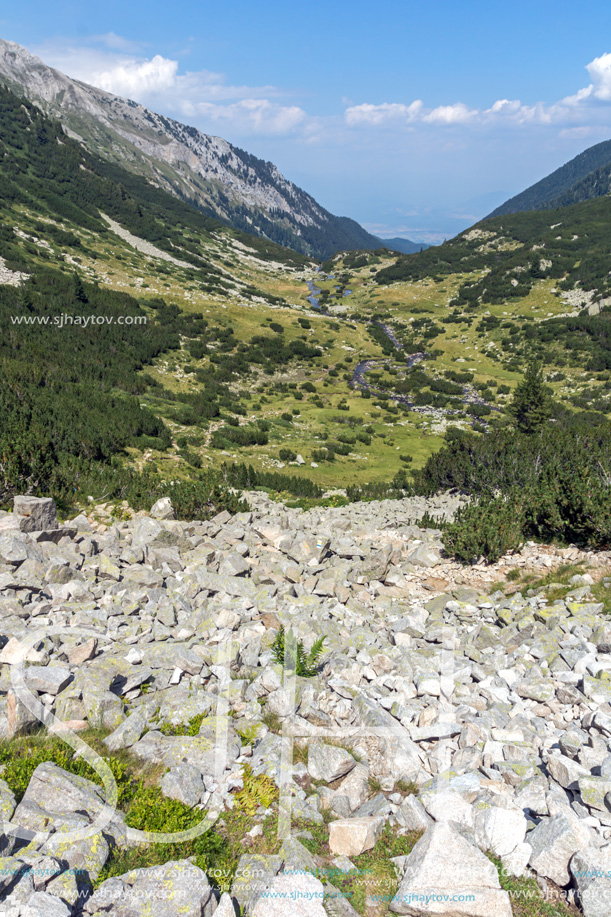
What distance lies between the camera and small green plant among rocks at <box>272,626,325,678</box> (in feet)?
20.9

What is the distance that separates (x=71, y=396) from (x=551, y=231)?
10733cm

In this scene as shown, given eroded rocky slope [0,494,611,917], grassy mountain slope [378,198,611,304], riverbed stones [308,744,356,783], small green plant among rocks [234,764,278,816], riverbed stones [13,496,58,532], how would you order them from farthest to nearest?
grassy mountain slope [378,198,611,304]
riverbed stones [13,496,58,532]
riverbed stones [308,744,356,783]
small green plant among rocks [234,764,278,816]
eroded rocky slope [0,494,611,917]

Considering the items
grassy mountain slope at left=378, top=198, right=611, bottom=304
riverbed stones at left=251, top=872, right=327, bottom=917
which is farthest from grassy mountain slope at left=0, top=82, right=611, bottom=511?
riverbed stones at left=251, top=872, right=327, bottom=917

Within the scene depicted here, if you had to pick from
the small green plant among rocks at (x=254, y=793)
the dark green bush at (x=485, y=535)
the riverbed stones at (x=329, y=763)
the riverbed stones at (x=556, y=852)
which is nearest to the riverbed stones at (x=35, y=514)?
the small green plant among rocks at (x=254, y=793)

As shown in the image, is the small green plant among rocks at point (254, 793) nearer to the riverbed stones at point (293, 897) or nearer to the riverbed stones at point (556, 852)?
the riverbed stones at point (293, 897)

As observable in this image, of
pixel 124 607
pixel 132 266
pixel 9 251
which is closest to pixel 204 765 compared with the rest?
pixel 124 607

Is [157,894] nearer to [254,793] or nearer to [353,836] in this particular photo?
[254,793]

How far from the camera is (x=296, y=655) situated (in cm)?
646

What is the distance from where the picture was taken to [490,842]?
13.0ft

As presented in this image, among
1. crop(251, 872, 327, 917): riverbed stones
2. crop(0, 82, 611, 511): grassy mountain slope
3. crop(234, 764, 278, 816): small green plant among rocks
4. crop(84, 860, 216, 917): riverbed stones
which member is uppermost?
crop(0, 82, 611, 511): grassy mountain slope

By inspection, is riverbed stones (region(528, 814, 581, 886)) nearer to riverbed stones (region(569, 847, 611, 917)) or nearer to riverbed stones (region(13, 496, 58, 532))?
riverbed stones (region(569, 847, 611, 917))

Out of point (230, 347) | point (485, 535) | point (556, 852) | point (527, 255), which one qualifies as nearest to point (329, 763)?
point (556, 852)

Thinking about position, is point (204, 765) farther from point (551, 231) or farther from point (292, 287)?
point (551, 231)

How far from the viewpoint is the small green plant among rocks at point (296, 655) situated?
20.9 feet
